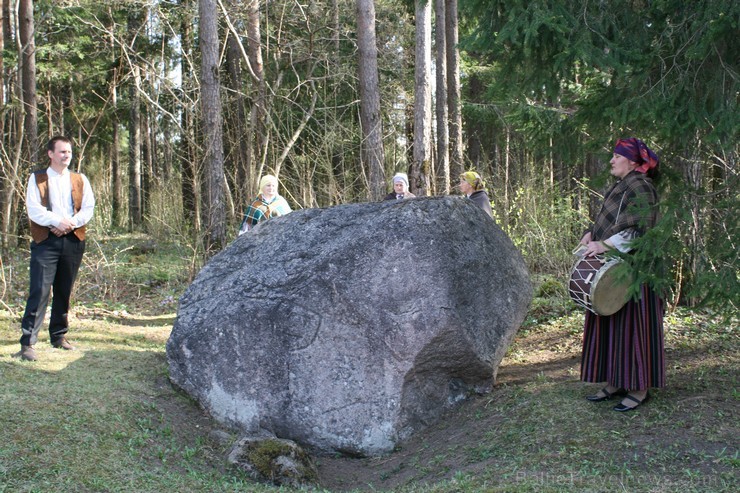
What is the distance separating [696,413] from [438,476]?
6.21 ft

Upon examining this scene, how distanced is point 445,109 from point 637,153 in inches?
419

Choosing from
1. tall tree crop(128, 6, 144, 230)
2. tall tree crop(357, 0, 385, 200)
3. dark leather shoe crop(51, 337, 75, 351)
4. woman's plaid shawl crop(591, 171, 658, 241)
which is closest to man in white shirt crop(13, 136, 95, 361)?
dark leather shoe crop(51, 337, 75, 351)

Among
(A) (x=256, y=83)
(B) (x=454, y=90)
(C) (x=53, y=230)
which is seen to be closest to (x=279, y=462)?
(C) (x=53, y=230)

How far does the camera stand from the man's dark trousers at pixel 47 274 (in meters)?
6.32

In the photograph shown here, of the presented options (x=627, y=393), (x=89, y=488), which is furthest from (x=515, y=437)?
(x=89, y=488)

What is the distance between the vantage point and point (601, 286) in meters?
4.86

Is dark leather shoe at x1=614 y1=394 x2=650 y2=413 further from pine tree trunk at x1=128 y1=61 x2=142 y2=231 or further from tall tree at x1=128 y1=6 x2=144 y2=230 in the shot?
pine tree trunk at x1=128 y1=61 x2=142 y2=231

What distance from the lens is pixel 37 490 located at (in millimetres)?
3838

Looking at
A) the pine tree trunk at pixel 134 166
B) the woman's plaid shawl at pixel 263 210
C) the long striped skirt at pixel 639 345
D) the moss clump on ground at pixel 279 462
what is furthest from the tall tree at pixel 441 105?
the moss clump on ground at pixel 279 462

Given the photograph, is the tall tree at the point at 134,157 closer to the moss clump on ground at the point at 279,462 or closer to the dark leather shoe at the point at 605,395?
the moss clump on ground at the point at 279,462

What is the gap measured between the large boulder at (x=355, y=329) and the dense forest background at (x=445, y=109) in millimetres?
1381

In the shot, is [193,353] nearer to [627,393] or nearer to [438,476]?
[438,476]

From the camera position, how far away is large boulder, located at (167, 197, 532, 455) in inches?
207

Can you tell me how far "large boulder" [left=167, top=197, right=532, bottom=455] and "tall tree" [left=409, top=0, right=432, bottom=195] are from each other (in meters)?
6.82
